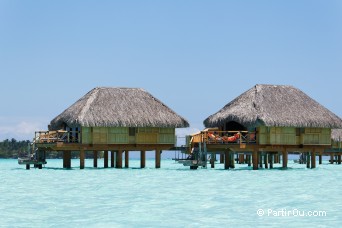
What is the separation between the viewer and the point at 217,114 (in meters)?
46.5

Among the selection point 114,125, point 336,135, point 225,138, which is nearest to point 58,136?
point 114,125

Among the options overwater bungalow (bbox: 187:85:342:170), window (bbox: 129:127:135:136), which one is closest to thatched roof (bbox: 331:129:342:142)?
overwater bungalow (bbox: 187:85:342:170)

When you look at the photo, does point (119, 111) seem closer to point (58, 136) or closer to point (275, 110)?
point (58, 136)

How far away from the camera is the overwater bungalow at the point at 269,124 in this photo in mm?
42562

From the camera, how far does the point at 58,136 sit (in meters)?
43.5

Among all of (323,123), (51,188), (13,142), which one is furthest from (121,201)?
(13,142)

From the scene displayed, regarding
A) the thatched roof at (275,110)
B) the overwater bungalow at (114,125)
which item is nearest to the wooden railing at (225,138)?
the thatched roof at (275,110)

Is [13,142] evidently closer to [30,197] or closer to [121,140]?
[121,140]

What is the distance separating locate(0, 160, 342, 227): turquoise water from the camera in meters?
19.5

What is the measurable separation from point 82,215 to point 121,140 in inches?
933

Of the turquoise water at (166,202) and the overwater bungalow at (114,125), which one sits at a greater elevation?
the overwater bungalow at (114,125)

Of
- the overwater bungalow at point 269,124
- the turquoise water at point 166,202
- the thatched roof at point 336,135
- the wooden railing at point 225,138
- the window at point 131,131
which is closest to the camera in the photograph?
the turquoise water at point 166,202

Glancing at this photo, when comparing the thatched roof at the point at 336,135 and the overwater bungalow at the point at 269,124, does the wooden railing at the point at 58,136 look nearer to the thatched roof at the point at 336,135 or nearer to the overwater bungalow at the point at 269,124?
the overwater bungalow at the point at 269,124

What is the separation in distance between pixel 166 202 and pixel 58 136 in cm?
2064
